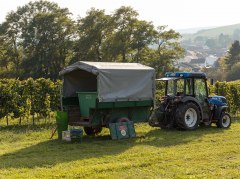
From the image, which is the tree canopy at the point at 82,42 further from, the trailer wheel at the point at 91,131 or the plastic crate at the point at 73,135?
the plastic crate at the point at 73,135

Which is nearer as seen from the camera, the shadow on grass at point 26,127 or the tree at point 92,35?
the shadow on grass at point 26,127

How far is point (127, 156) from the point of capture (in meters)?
9.88

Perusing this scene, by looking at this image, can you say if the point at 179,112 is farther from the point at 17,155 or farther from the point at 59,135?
the point at 17,155

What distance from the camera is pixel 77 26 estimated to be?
54.8 m

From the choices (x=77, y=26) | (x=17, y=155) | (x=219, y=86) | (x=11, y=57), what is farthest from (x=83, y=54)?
(x=17, y=155)

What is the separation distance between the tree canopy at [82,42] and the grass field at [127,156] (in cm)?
3749

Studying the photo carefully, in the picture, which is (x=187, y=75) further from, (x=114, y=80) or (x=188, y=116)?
(x=114, y=80)

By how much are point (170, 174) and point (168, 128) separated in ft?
23.8

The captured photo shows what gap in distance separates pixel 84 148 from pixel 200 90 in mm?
6126

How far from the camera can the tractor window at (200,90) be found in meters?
15.3

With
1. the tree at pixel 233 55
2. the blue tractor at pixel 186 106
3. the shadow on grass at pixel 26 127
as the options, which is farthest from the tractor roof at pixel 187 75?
the tree at pixel 233 55

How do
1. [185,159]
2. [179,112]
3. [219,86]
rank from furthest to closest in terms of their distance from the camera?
[219,86], [179,112], [185,159]

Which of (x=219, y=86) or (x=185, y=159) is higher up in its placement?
(x=219, y=86)

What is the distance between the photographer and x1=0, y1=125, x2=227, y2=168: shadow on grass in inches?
375
